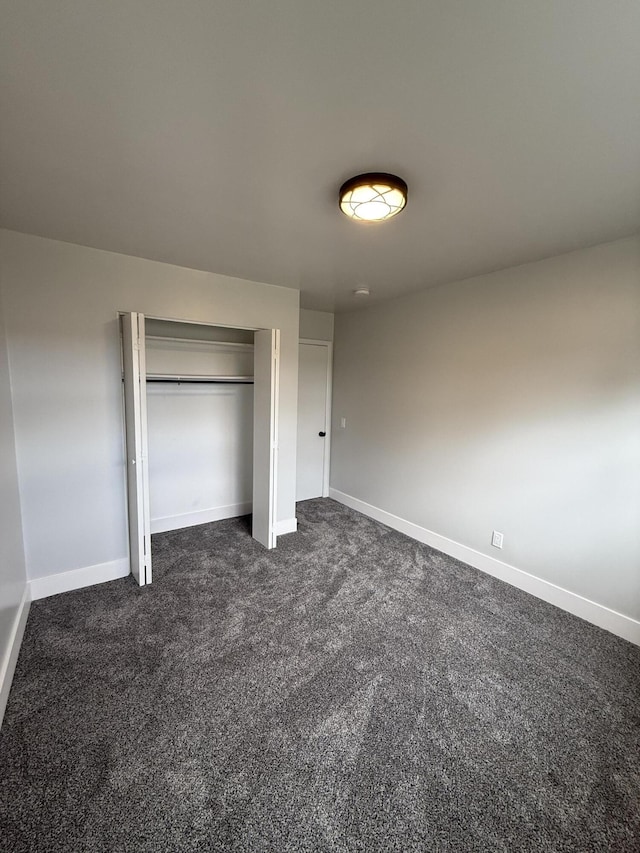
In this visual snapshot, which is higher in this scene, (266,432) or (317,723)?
(266,432)

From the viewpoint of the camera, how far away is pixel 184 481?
3820 mm

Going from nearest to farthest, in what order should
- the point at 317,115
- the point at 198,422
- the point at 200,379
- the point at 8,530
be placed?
1. the point at 317,115
2. the point at 8,530
3. the point at 200,379
4. the point at 198,422

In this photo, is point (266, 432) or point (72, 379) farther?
point (266, 432)

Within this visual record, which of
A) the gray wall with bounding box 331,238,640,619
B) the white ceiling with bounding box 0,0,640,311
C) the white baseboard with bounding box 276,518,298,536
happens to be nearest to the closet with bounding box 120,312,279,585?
the white baseboard with bounding box 276,518,298,536

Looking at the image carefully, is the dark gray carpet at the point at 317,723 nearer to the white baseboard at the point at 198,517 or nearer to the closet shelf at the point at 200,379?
the white baseboard at the point at 198,517

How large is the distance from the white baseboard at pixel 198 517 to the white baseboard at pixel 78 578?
29.5 inches

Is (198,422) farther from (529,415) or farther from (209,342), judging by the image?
(529,415)

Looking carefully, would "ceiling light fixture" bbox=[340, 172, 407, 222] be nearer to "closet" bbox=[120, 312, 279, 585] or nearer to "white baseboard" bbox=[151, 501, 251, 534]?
"closet" bbox=[120, 312, 279, 585]

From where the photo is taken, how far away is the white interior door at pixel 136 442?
8.39ft

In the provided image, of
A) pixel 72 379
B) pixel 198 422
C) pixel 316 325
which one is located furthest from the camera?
pixel 316 325

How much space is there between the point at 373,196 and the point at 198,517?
3.42 metres

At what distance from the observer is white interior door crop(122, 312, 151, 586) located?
8.39 ft

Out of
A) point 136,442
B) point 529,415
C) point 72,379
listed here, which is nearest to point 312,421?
point 136,442

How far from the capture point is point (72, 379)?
262 cm
